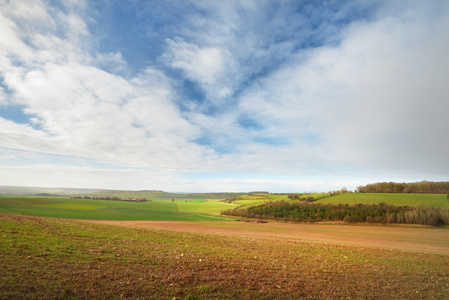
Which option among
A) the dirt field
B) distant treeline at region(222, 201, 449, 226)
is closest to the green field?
the dirt field

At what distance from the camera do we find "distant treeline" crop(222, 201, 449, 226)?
59156 mm

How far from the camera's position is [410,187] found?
3777 inches

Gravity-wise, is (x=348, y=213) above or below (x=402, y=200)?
below

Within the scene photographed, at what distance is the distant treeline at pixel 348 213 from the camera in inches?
2329

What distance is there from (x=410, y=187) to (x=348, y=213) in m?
49.1

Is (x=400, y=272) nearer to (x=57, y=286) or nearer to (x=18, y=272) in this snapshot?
(x=57, y=286)

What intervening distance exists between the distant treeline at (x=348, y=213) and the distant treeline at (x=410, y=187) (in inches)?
1473

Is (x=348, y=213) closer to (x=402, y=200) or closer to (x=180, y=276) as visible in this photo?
(x=402, y=200)

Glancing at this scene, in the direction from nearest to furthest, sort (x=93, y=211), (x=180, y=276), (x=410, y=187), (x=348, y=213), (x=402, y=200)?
(x=180, y=276) → (x=348, y=213) → (x=402, y=200) → (x=93, y=211) → (x=410, y=187)

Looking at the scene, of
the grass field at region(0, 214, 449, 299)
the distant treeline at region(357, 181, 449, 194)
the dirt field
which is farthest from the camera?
the distant treeline at region(357, 181, 449, 194)

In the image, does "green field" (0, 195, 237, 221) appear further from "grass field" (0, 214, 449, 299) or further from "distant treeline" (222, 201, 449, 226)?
"grass field" (0, 214, 449, 299)

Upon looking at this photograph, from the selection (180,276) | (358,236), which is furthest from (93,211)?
(180,276)

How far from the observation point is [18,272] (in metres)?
8.56

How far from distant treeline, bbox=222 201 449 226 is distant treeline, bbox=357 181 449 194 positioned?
37.4m
